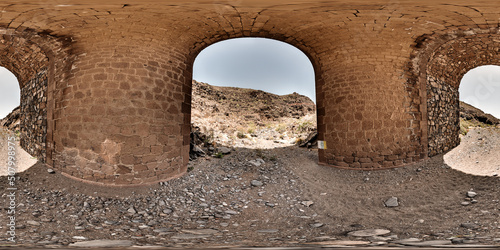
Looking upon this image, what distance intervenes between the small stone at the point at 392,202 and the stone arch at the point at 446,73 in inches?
124

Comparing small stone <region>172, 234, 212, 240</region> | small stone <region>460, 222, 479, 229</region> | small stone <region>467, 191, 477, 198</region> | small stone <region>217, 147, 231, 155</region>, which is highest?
small stone <region>217, 147, 231, 155</region>

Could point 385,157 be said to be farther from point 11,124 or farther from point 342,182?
point 11,124

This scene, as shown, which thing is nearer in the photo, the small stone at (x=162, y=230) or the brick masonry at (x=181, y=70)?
the small stone at (x=162, y=230)

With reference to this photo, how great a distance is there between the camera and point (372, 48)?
224 inches

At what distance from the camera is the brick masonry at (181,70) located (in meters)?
4.32

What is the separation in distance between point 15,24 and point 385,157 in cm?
837

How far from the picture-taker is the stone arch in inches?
231

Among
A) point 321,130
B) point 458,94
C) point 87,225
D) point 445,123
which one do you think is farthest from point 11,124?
point 458,94

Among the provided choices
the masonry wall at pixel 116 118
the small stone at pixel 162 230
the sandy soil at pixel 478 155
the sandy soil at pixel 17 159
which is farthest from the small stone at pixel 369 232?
the sandy soil at pixel 17 159

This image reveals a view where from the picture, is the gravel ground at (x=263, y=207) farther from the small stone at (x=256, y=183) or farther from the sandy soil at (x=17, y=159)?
the sandy soil at (x=17, y=159)

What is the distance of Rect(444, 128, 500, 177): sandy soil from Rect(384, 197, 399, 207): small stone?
2097 mm

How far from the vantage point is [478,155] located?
5691mm

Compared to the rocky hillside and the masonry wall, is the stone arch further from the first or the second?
the rocky hillside

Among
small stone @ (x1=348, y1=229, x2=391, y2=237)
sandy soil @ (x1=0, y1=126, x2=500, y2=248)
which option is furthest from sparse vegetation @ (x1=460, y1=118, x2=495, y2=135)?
small stone @ (x1=348, y1=229, x2=391, y2=237)
